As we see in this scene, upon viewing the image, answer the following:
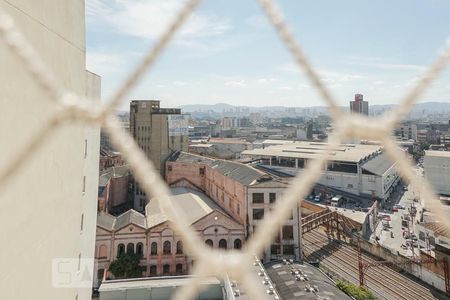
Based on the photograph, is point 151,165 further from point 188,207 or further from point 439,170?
point 439,170

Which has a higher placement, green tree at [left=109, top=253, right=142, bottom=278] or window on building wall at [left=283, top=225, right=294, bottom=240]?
window on building wall at [left=283, top=225, right=294, bottom=240]

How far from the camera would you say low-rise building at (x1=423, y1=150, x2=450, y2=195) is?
37.8 ft

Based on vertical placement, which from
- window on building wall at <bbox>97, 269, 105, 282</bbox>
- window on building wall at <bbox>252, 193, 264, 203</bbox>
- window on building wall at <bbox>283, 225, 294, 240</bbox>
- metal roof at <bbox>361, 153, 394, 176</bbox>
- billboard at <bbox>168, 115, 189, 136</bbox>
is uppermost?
billboard at <bbox>168, 115, 189, 136</bbox>

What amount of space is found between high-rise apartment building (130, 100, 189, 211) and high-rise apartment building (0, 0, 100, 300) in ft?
33.0

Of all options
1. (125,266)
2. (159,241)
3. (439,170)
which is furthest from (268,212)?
(439,170)

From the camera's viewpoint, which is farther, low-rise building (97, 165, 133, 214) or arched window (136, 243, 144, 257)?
low-rise building (97, 165, 133, 214)

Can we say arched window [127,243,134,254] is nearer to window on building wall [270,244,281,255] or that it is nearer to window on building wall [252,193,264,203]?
window on building wall [252,193,264,203]

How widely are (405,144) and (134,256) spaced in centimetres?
2061

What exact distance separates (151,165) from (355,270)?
7.51m

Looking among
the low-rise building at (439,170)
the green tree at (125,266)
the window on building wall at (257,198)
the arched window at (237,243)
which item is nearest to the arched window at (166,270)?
the green tree at (125,266)

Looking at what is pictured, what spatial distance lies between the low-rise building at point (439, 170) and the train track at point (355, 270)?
18.4 ft

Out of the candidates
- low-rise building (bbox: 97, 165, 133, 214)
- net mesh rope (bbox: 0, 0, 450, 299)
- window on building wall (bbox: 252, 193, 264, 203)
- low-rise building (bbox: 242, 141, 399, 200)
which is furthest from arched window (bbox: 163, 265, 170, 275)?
net mesh rope (bbox: 0, 0, 450, 299)

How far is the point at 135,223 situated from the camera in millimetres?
7219

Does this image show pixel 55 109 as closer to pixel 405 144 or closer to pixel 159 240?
pixel 159 240
